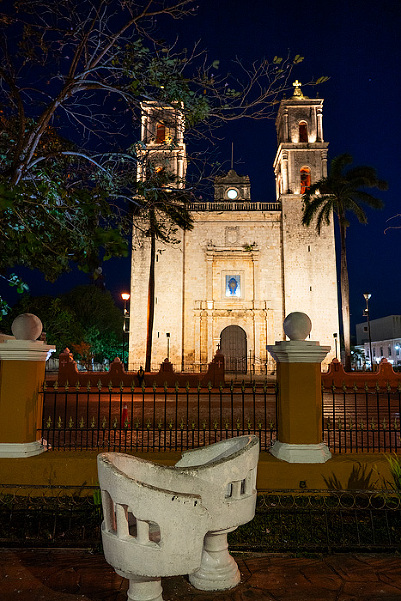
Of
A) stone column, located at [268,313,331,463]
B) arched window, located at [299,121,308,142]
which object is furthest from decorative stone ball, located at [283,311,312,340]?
arched window, located at [299,121,308,142]

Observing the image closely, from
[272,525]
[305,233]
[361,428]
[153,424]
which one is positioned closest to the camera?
[272,525]

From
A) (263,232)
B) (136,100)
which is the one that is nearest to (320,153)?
(263,232)

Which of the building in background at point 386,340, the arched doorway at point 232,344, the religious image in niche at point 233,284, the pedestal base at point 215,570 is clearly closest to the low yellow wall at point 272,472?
the pedestal base at point 215,570

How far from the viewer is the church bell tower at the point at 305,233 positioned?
2550 cm

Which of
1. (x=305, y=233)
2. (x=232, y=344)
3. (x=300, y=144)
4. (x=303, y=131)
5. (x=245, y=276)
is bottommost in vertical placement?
(x=232, y=344)

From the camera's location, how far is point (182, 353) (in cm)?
2558

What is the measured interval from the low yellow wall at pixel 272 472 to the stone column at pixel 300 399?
12cm

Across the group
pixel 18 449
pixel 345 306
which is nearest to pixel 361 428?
pixel 18 449

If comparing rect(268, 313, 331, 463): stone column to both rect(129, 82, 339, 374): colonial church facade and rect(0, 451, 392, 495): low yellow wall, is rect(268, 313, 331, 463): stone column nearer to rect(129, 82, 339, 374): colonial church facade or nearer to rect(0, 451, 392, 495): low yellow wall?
rect(0, 451, 392, 495): low yellow wall

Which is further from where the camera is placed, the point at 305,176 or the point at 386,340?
the point at 386,340

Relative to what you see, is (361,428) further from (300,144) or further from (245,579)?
(300,144)

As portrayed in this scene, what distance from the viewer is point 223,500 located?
8.48ft

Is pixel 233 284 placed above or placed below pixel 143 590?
above

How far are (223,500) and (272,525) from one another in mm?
1736
